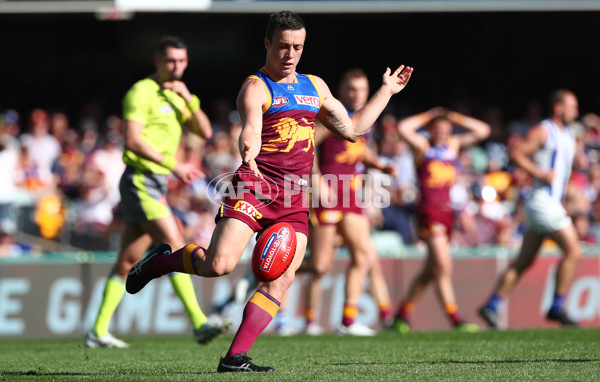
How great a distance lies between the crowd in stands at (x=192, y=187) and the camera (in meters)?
12.6

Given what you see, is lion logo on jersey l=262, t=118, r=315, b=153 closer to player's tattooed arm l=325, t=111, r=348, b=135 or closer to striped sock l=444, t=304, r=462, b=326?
player's tattooed arm l=325, t=111, r=348, b=135

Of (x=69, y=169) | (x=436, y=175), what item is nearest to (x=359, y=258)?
(x=436, y=175)

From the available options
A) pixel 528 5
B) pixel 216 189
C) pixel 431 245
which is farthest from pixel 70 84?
pixel 431 245

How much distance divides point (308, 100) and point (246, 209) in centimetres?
78

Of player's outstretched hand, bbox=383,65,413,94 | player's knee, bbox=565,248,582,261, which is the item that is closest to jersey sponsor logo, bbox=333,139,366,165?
player's knee, bbox=565,248,582,261

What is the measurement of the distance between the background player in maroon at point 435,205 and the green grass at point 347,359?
4.07ft

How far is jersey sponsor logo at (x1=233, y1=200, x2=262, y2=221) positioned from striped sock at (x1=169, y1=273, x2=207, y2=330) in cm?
212

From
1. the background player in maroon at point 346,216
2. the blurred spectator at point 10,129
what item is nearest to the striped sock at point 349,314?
the background player in maroon at point 346,216

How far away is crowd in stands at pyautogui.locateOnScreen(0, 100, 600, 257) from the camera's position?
41.5 feet

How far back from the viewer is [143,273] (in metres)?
6.18

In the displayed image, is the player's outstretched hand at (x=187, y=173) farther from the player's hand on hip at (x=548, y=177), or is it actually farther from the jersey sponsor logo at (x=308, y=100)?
the player's hand on hip at (x=548, y=177)

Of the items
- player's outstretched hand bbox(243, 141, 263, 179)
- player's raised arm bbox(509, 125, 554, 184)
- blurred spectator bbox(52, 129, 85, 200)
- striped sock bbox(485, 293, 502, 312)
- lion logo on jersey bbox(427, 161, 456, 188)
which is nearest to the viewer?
player's outstretched hand bbox(243, 141, 263, 179)

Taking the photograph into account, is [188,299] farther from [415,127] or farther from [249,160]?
[415,127]

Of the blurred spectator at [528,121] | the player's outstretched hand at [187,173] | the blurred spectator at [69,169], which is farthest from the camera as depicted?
the blurred spectator at [528,121]
